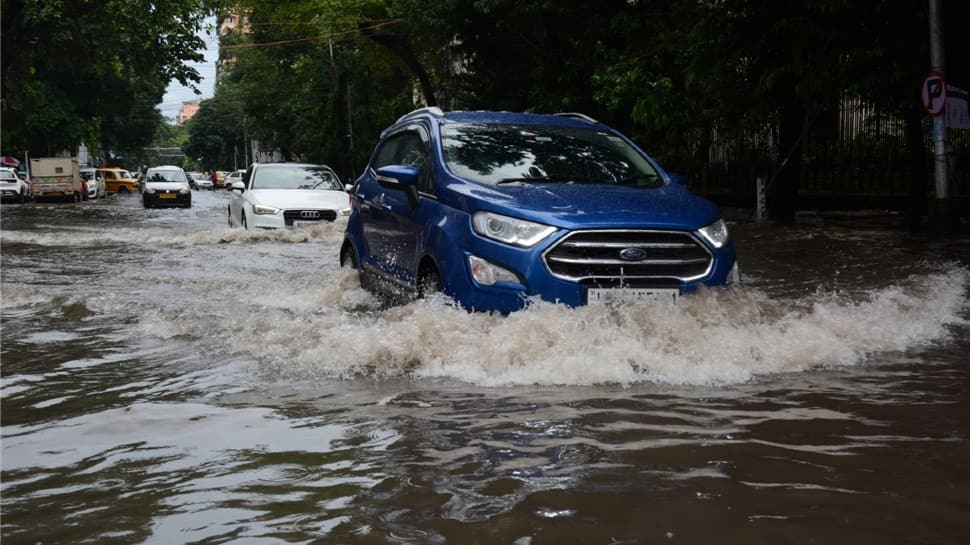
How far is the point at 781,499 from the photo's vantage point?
3.78m

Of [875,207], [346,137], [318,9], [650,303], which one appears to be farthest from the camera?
[346,137]

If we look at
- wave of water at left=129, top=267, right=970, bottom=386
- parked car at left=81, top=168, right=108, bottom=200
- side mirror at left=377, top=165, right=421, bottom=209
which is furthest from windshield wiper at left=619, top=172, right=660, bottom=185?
parked car at left=81, top=168, right=108, bottom=200

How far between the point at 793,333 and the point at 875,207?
1573 centimetres

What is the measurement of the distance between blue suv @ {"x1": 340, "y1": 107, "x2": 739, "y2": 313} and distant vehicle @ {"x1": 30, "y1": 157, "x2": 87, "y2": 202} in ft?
147

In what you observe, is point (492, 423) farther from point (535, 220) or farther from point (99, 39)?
point (99, 39)

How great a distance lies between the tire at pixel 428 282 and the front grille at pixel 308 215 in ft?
38.1

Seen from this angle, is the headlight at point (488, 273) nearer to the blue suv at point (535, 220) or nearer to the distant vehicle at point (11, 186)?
the blue suv at point (535, 220)

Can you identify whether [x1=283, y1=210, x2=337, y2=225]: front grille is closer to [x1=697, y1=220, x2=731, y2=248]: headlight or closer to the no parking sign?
the no parking sign

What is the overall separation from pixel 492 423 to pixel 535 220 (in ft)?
6.03

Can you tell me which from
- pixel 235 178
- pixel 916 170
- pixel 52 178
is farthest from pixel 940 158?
pixel 52 178

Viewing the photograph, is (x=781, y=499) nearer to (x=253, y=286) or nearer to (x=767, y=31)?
(x=253, y=286)

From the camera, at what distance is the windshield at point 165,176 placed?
144 feet

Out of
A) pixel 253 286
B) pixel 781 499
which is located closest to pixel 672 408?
pixel 781 499

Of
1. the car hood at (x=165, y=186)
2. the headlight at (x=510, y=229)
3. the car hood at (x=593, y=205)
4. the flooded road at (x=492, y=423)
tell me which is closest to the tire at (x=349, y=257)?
the flooded road at (x=492, y=423)
